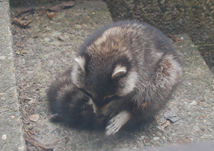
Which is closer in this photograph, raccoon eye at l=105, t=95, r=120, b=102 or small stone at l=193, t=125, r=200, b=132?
raccoon eye at l=105, t=95, r=120, b=102

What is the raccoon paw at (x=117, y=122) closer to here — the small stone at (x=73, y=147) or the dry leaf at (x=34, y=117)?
the small stone at (x=73, y=147)

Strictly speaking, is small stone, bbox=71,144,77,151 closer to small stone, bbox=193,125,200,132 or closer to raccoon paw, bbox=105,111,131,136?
raccoon paw, bbox=105,111,131,136

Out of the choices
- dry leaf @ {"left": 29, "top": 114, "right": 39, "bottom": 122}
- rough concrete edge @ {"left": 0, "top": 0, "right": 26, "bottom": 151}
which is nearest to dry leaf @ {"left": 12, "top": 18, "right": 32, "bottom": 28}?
rough concrete edge @ {"left": 0, "top": 0, "right": 26, "bottom": 151}

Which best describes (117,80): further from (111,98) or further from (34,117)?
(34,117)

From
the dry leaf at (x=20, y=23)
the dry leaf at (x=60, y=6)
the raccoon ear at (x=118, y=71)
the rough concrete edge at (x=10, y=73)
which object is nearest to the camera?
the rough concrete edge at (x=10, y=73)

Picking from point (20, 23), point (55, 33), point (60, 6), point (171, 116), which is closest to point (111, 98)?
point (171, 116)

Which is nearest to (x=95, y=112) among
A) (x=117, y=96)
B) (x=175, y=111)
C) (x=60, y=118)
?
(x=117, y=96)

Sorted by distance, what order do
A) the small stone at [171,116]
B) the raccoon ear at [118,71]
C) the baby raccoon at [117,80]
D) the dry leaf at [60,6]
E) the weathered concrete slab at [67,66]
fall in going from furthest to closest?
the dry leaf at [60,6] → the small stone at [171,116] → the weathered concrete slab at [67,66] → the baby raccoon at [117,80] → the raccoon ear at [118,71]

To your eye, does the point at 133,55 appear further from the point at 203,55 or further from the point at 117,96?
the point at 203,55

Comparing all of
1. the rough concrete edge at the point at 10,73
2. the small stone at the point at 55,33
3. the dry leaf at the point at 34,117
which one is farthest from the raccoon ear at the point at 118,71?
the small stone at the point at 55,33
